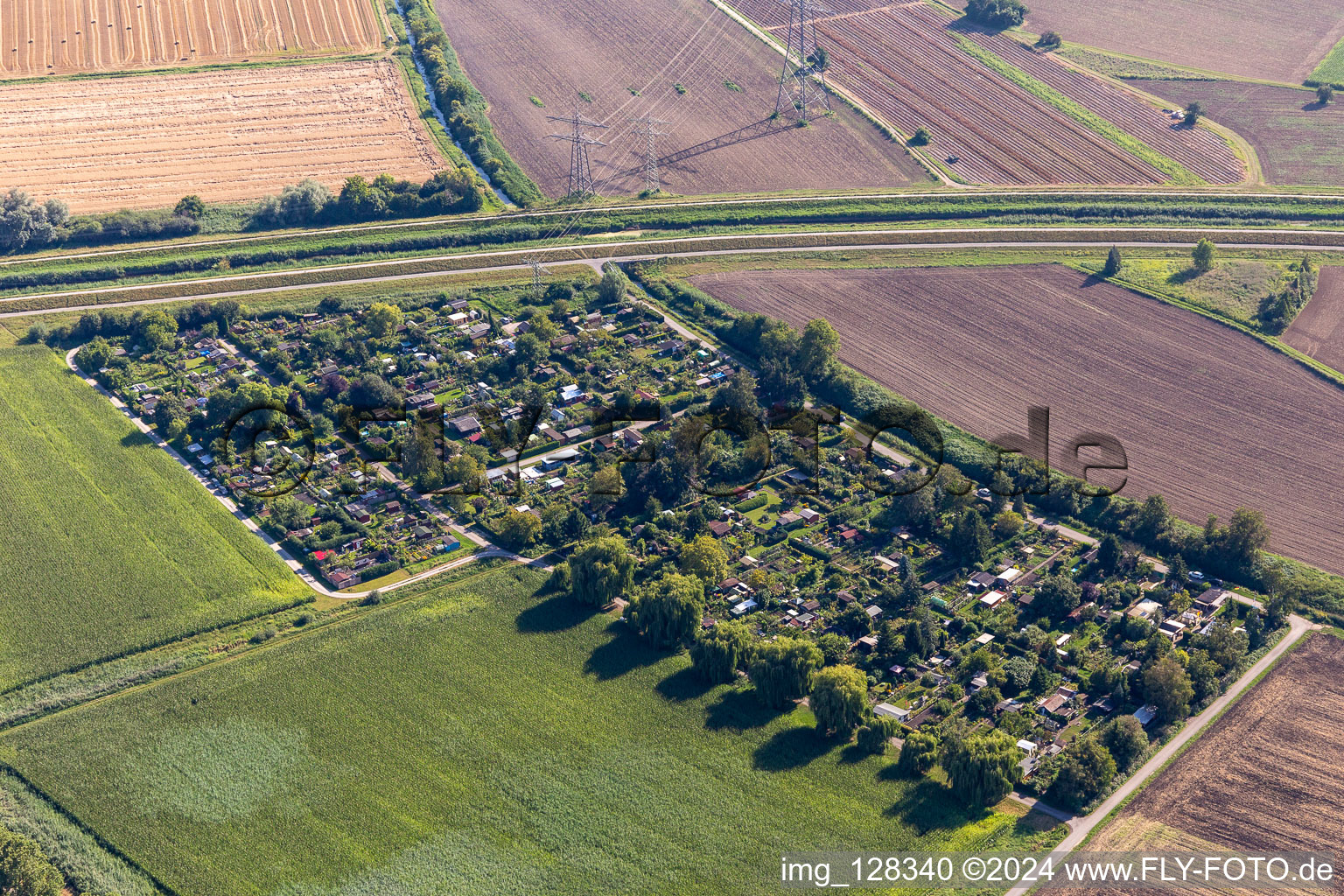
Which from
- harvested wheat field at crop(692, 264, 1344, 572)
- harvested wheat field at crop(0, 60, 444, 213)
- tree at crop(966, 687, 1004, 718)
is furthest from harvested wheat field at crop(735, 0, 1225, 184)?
tree at crop(966, 687, 1004, 718)

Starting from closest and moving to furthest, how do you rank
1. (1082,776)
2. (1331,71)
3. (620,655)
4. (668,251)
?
(1082,776) → (620,655) → (668,251) → (1331,71)

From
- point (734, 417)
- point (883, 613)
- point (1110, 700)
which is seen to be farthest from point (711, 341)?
point (1110, 700)

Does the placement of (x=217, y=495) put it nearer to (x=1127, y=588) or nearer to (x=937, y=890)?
(x=937, y=890)

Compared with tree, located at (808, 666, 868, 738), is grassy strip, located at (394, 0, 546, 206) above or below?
above

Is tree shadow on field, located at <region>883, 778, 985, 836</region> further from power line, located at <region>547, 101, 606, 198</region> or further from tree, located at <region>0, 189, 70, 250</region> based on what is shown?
tree, located at <region>0, 189, 70, 250</region>

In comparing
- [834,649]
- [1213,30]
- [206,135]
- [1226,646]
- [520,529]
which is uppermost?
[1213,30]

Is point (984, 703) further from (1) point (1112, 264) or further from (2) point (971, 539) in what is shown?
(1) point (1112, 264)

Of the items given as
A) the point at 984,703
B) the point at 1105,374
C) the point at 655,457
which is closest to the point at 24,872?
the point at 655,457
